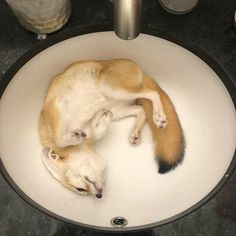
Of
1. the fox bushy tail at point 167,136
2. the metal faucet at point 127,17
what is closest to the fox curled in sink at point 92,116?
the fox bushy tail at point 167,136

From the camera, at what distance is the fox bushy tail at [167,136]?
0.84 m

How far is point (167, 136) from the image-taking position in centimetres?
86

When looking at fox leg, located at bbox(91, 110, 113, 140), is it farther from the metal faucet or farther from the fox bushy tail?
the metal faucet

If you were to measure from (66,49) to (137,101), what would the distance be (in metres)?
0.20

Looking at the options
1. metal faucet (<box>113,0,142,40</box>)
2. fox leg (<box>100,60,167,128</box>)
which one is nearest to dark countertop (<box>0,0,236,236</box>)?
fox leg (<box>100,60,167,128</box>)

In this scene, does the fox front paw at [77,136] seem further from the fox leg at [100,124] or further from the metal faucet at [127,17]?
the metal faucet at [127,17]

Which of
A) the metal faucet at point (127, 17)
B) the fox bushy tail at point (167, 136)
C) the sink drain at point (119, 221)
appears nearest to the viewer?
the metal faucet at point (127, 17)

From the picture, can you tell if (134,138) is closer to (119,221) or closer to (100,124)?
(100,124)

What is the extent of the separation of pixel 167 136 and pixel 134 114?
88mm

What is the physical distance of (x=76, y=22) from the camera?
0.92m

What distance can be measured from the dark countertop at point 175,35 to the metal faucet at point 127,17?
0.24 m

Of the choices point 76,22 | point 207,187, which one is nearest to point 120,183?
point 207,187

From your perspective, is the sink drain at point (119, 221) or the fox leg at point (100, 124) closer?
the sink drain at point (119, 221)

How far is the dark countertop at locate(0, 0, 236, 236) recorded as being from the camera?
0.84 metres
